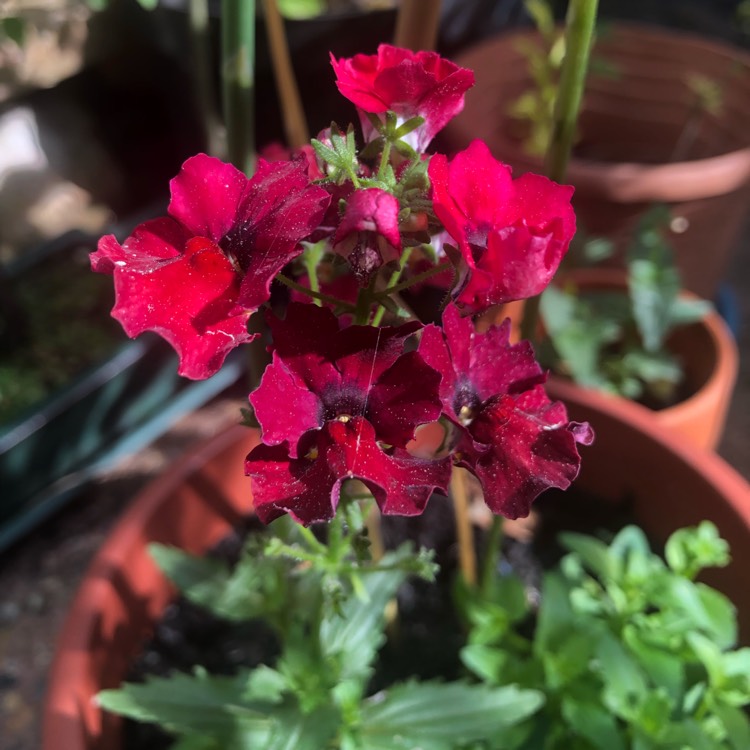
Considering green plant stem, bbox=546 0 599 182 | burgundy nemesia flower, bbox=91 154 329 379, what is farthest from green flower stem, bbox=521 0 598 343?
burgundy nemesia flower, bbox=91 154 329 379

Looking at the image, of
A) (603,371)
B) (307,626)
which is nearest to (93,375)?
(307,626)

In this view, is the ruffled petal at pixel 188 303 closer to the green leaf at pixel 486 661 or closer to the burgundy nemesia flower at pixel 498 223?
the burgundy nemesia flower at pixel 498 223

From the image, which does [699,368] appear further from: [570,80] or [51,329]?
[51,329]

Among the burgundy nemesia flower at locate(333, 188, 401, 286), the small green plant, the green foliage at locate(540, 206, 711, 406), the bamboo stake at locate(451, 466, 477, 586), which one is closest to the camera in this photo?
the burgundy nemesia flower at locate(333, 188, 401, 286)

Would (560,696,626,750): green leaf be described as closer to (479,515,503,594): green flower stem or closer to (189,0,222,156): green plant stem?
(479,515,503,594): green flower stem

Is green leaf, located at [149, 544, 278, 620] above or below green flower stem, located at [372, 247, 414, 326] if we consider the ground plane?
below

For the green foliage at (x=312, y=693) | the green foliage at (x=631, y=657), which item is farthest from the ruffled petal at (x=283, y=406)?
the green foliage at (x=631, y=657)

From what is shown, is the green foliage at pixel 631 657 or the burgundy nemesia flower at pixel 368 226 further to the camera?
the green foliage at pixel 631 657
